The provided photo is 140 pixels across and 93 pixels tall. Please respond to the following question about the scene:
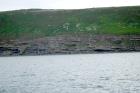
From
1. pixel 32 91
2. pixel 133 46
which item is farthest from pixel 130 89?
pixel 133 46

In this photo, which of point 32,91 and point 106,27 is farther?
point 106,27

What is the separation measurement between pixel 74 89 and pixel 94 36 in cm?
11602

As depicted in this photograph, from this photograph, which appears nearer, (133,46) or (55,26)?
(133,46)

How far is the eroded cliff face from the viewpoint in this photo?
15850 cm

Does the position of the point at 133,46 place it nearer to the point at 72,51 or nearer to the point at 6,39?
the point at 72,51

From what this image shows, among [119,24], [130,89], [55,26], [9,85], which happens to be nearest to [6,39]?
[55,26]

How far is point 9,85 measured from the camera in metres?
62.2

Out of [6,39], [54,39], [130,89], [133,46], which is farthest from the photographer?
[6,39]

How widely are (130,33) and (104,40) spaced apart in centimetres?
1433

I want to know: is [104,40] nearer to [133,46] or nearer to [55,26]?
[133,46]

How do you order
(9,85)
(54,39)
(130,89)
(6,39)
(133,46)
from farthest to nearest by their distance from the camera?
(6,39) < (54,39) < (133,46) < (9,85) < (130,89)

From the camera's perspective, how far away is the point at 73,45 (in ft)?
531

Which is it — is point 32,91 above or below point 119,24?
above

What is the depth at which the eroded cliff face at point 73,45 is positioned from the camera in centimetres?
15850
